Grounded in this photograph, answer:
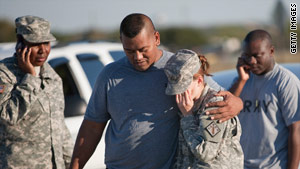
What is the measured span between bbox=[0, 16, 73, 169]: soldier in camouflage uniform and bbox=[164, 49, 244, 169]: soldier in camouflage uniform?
4.38 feet

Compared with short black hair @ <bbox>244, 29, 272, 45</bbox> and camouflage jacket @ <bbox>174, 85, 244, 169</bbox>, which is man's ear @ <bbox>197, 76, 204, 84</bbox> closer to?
camouflage jacket @ <bbox>174, 85, 244, 169</bbox>

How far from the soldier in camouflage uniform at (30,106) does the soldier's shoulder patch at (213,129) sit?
5.30 feet

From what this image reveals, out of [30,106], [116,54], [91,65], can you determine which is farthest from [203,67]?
[116,54]

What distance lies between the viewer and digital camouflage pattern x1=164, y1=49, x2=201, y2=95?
332 cm

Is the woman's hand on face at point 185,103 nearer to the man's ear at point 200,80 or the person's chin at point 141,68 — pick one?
the man's ear at point 200,80

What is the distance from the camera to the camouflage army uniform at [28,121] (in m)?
4.15

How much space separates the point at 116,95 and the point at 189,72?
0.63 meters

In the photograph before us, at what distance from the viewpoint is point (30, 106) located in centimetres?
418

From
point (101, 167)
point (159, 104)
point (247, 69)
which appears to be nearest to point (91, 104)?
point (159, 104)

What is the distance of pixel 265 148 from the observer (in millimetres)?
4277

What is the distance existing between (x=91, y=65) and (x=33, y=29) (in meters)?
2.17

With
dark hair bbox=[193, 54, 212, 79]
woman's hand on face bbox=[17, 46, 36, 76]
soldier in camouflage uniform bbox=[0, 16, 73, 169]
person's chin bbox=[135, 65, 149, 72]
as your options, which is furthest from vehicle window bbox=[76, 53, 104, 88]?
dark hair bbox=[193, 54, 212, 79]

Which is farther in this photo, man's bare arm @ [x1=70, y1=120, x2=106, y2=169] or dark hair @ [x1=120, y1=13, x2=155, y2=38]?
man's bare arm @ [x1=70, y1=120, x2=106, y2=169]

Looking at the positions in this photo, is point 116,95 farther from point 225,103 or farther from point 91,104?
point 225,103
